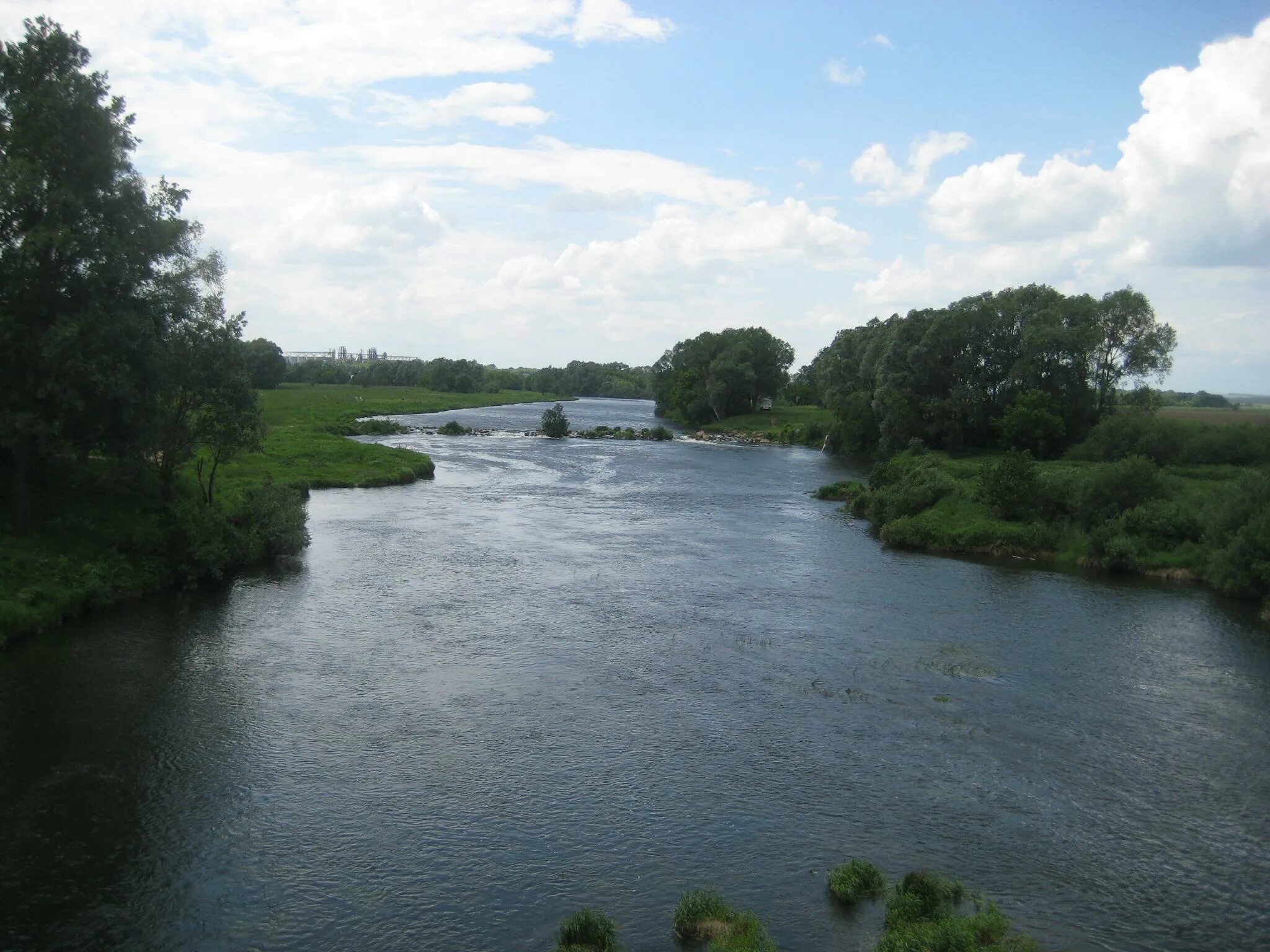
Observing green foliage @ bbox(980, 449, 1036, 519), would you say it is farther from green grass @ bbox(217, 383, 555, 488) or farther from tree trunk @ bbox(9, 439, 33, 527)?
tree trunk @ bbox(9, 439, 33, 527)

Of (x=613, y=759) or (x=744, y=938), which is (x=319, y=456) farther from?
(x=744, y=938)

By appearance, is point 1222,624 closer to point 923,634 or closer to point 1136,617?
point 1136,617

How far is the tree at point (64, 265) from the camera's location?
31.4m

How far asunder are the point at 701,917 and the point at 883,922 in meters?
3.02

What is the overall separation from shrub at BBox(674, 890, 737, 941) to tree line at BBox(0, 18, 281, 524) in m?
25.9

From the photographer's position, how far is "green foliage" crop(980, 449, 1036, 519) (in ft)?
162

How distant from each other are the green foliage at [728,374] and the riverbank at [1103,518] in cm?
7318

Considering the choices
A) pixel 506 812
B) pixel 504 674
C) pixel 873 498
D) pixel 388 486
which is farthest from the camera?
pixel 388 486

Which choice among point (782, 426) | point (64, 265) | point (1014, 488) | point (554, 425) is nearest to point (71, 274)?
point (64, 265)

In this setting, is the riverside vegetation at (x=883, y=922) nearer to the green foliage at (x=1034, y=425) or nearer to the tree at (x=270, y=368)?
the green foliage at (x=1034, y=425)

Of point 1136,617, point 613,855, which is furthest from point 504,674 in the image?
point 1136,617

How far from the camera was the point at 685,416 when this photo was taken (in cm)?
14112

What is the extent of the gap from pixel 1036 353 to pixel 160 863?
2698 inches

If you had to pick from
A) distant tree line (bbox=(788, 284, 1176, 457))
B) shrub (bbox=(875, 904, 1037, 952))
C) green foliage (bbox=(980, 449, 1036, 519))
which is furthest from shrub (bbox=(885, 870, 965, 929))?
distant tree line (bbox=(788, 284, 1176, 457))
